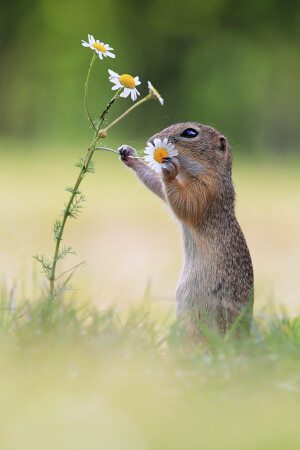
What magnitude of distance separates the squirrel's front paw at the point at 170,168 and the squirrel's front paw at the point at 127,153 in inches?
8.6

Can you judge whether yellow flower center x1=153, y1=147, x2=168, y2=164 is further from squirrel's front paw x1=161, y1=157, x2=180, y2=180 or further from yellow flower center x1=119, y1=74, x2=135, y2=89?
yellow flower center x1=119, y1=74, x2=135, y2=89

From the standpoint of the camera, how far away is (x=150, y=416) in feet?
5.15

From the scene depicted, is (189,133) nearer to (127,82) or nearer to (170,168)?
(170,168)

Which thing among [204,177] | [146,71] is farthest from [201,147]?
[146,71]

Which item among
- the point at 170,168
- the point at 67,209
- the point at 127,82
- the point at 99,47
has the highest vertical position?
the point at 99,47

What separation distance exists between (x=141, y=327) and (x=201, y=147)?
136 centimetres

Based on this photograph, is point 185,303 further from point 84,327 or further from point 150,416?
point 150,416

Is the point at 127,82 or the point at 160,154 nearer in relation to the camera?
the point at 127,82

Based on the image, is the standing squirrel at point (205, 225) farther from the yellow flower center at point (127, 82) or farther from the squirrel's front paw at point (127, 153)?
the yellow flower center at point (127, 82)

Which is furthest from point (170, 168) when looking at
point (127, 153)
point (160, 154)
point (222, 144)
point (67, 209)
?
point (67, 209)

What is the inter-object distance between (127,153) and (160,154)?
43cm

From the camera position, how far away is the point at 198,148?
3.26 m

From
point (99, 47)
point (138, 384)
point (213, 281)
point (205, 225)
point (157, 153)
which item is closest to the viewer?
point (138, 384)

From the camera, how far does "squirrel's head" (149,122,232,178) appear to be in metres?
3.24
